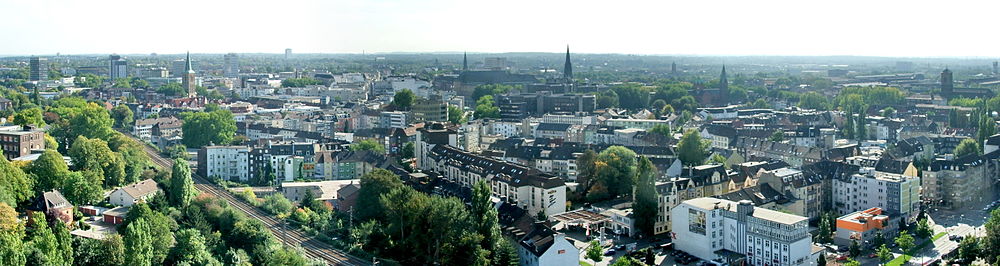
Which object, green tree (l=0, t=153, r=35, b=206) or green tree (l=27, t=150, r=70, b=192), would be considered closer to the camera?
green tree (l=0, t=153, r=35, b=206)

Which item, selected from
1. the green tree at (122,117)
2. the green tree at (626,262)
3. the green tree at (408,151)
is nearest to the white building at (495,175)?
the green tree at (408,151)

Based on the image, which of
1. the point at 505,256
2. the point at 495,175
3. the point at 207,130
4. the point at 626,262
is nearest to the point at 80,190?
the point at 495,175

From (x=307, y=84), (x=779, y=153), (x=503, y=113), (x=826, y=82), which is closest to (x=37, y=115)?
(x=503, y=113)

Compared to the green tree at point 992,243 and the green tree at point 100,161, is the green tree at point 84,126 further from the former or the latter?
the green tree at point 992,243

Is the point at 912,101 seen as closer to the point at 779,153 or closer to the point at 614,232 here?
the point at 779,153

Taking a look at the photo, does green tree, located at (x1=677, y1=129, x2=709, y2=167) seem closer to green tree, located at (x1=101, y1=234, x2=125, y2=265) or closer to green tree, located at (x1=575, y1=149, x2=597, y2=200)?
green tree, located at (x1=575, y1=149, x2=597, y2=200)

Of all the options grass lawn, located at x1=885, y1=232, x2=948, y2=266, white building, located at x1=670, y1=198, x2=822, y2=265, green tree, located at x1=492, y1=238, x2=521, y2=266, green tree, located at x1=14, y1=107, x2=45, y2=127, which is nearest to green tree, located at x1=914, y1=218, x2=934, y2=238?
grass lawn, located at x1=885, y1=232, x2=948, y2=266

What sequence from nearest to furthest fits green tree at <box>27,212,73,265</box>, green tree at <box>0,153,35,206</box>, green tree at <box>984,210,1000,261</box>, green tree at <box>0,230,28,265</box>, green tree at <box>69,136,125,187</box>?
green tree at <box>0,230,28,265</box>
green tree at <box>27,212,73,265</box>
green tree at <box>984,210,1000,261</box>
green tree at <box>0,153,35,206</box>
green tree at <box>69,136,125,187</box>
